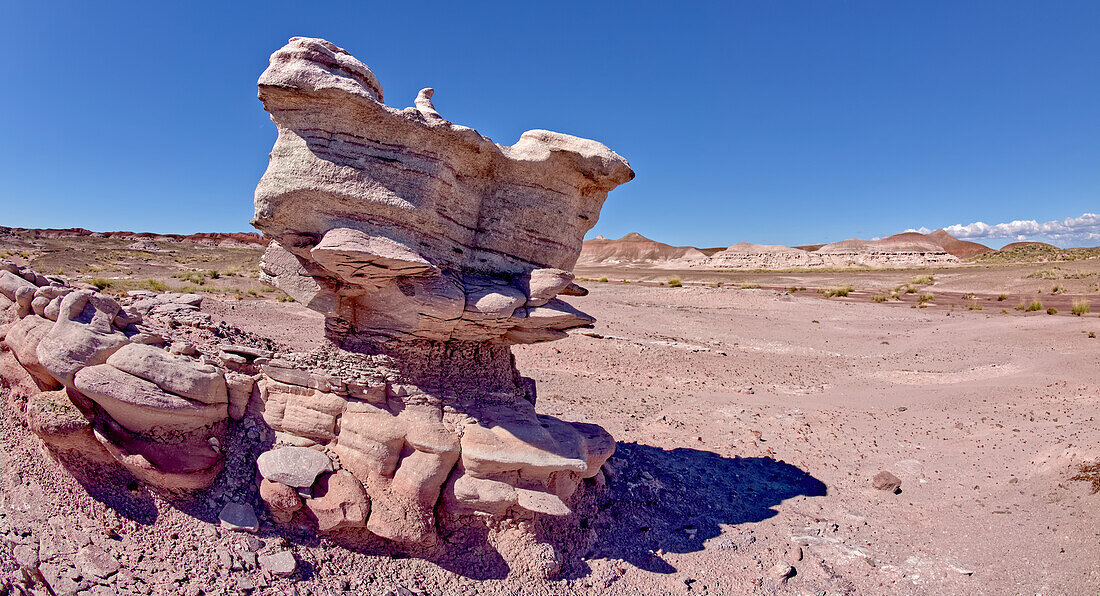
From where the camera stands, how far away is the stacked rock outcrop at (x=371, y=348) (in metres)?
4.63

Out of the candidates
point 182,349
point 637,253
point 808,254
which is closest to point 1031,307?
point 182,349

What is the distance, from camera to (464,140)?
5.14 m

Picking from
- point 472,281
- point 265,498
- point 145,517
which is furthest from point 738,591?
point 145,517

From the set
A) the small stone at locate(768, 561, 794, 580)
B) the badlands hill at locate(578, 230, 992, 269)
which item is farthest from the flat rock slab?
the badlands hill at locate(578, 230, 992, 269)

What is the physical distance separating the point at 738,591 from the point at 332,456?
4353mm

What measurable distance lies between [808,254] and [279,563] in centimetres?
8651

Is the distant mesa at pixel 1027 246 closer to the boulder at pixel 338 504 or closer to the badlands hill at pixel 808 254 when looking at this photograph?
the badlands hill at pixel 808 254

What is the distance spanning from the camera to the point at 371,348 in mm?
5750

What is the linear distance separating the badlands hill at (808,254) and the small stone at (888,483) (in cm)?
7650

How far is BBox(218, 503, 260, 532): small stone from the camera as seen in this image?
467 cm

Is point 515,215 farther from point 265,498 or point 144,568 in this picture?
point 144,568

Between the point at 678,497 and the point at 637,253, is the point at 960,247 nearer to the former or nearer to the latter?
the point at 637,253

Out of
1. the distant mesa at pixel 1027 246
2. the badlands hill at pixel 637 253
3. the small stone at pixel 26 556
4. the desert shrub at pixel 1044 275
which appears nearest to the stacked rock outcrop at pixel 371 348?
the small stone at pixel 26 556

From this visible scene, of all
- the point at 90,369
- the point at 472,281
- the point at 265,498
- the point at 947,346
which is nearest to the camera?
the point at 90,369
